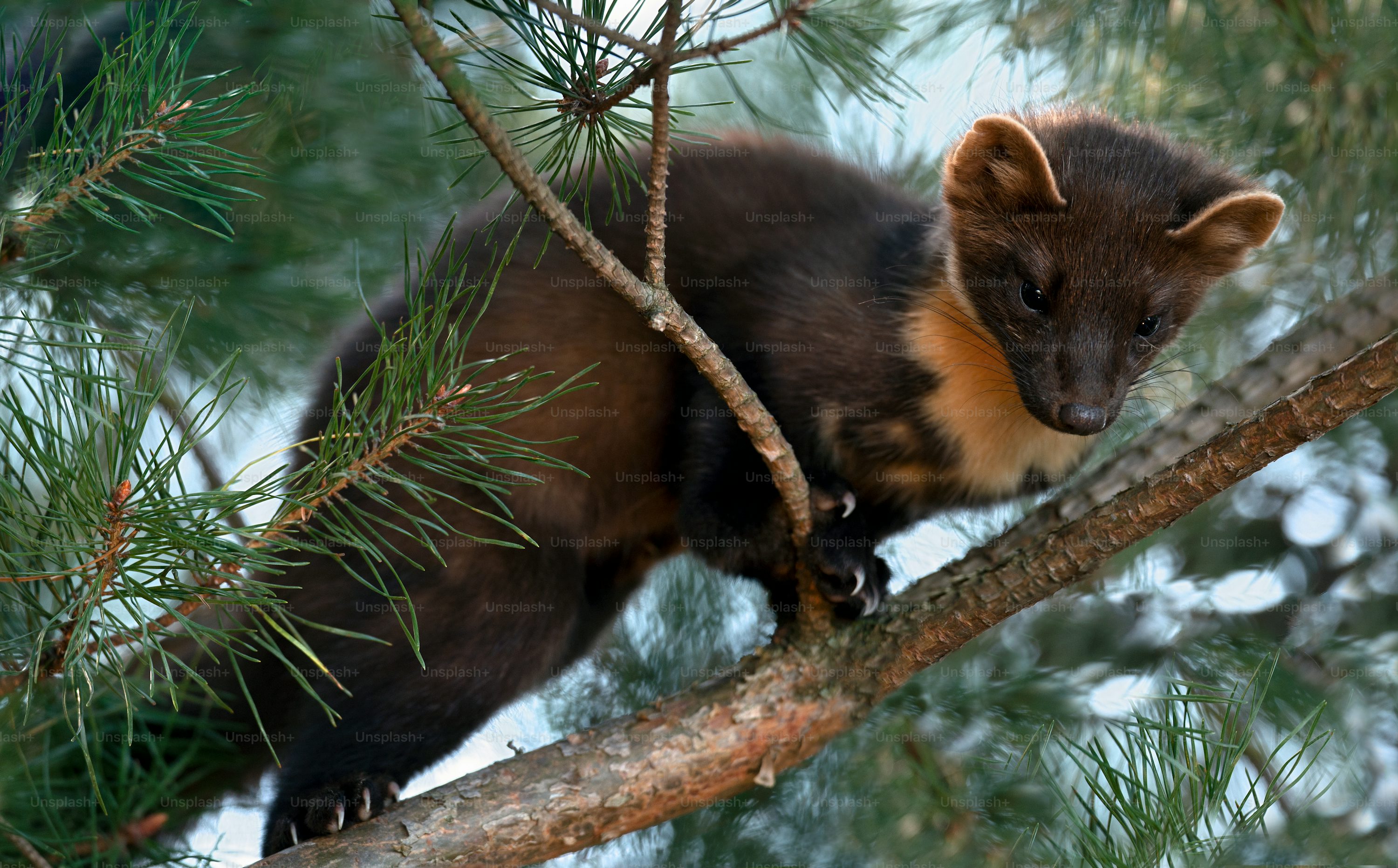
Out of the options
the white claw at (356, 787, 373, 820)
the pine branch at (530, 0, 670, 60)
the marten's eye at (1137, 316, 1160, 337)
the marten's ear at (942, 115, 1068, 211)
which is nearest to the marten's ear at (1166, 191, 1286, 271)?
the marten's eye at (1137, 316, 1160, 337)

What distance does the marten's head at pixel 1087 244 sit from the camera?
2908 millimetres

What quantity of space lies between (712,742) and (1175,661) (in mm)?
1698

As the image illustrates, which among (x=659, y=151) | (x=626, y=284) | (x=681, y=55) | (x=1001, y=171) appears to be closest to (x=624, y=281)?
(x=626, y=284)

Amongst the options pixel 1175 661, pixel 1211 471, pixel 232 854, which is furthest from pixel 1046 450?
pixel 232 854

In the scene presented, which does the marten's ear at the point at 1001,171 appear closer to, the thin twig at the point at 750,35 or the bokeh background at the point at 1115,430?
the bokeh background at the point at 1115,430

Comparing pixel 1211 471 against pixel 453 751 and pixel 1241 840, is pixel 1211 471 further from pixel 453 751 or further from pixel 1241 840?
pixel 453 751

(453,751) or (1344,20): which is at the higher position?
(1344,20)

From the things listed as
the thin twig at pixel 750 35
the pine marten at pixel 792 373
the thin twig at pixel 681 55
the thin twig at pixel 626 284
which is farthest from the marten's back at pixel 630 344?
the thin twig at pixel 750 35

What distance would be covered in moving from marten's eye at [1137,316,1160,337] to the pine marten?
0.01 meters

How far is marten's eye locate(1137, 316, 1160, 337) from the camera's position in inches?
119

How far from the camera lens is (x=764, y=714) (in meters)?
2.98

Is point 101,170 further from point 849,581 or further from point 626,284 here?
point 849,581

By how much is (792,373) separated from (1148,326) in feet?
3.59

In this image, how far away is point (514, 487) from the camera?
12.1ft
